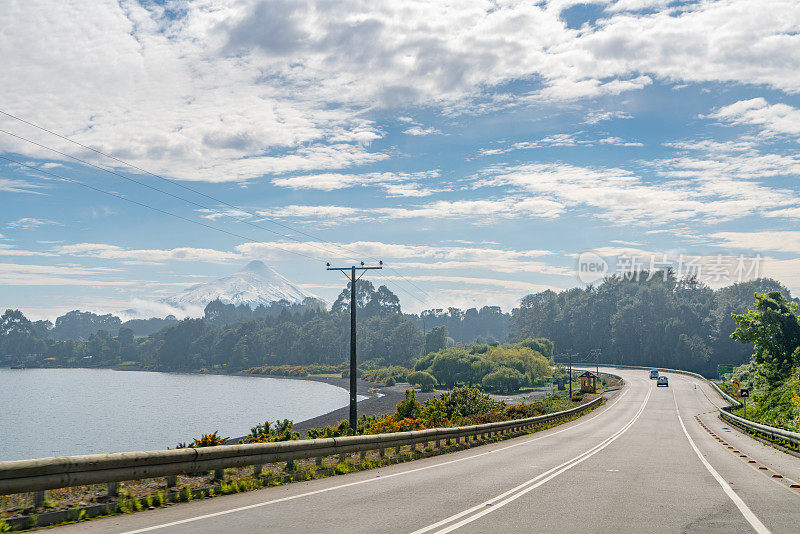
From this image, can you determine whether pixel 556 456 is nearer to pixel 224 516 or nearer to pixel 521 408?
pixel 224 516

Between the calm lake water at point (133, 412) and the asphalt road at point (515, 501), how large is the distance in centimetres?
6056

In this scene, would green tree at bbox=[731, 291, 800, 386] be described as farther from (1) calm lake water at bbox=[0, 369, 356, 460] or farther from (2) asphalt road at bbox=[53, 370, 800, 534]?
(1) calm lake water at bbox=[0, 369, 356, 460]

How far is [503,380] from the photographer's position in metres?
136

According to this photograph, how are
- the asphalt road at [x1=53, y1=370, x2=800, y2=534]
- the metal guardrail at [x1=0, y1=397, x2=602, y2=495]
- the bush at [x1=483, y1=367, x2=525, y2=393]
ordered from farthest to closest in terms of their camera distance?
the bush at [x1=483, y1=367, x2=525, y2=393] < the asphalt road at [x1=53, y1=370, x2=800, y2=534] < the metal guardrail at [x1=0, y1=397, x2=602, y2=495]

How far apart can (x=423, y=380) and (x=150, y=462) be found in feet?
456

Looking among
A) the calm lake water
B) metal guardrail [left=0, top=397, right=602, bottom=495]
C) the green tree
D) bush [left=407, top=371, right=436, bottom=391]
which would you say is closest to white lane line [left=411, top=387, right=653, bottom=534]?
metal guardrail [left=0, top=397, right=602, bottom=495]

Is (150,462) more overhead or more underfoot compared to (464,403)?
more overhead

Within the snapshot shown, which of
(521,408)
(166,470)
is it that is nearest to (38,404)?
(521,408)

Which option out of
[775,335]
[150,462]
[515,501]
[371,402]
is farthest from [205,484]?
[371,402]

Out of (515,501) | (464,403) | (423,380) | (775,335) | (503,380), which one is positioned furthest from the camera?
(423,380)

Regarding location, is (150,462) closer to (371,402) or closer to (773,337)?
(773,337)

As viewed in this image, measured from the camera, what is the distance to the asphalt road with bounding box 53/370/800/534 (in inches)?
349

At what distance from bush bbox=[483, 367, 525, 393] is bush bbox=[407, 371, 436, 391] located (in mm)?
14309

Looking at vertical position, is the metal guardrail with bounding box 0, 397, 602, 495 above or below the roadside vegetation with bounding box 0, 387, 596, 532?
above
